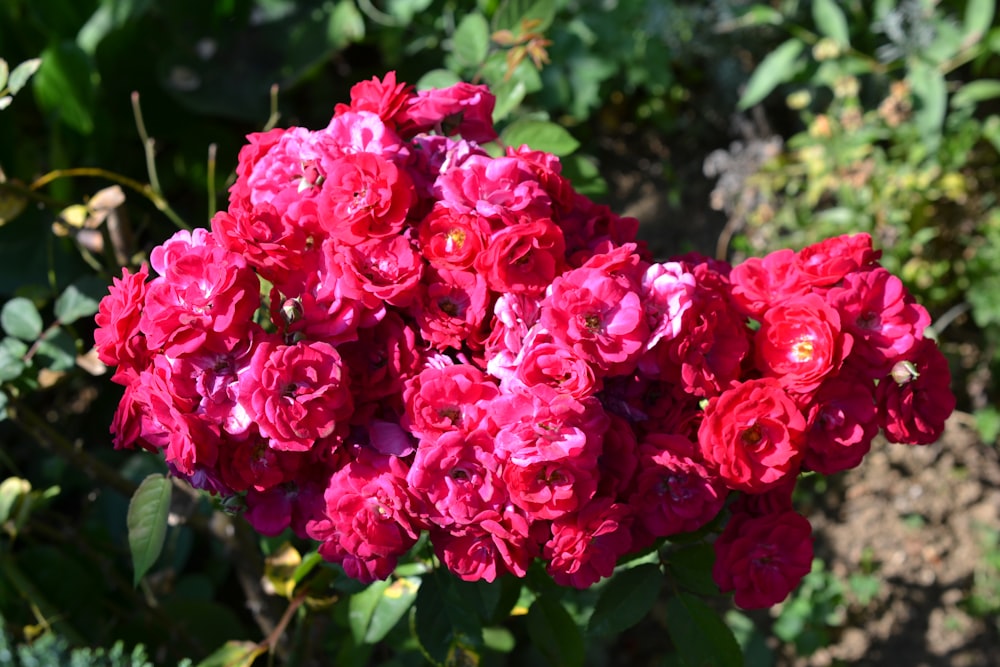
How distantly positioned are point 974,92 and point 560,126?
147cm

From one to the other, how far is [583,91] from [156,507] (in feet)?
5.47

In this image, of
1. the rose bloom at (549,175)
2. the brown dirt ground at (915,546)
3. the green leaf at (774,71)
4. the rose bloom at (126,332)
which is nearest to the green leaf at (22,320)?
the rose bloom at (126,332)

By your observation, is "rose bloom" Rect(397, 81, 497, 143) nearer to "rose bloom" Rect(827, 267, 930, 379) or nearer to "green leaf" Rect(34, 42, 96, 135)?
"rose bloom" Rect(827, 267, 930, 379)

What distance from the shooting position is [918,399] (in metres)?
1.04

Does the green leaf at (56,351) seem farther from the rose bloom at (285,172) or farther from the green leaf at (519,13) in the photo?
the green leaf at (519,13)

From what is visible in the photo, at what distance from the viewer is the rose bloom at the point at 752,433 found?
958 mm

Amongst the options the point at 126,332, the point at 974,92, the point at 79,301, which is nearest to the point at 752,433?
the point at 126,332

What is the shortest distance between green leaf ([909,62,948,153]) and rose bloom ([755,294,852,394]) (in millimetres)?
1819

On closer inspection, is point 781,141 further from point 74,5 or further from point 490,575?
point 490,575

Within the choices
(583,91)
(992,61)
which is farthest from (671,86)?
(992,61)

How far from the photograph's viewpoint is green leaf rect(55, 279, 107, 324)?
1429mm

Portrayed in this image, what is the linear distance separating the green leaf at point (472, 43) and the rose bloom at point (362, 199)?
56cm

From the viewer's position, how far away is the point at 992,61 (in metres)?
2.87

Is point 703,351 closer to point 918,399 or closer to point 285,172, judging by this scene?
point 918,399
